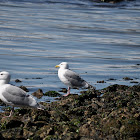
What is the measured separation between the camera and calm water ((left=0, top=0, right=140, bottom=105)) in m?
18.3

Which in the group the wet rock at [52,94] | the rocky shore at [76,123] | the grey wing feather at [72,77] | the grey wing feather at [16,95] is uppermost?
the grey wing feather at [16,95]

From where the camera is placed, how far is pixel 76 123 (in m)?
9.88

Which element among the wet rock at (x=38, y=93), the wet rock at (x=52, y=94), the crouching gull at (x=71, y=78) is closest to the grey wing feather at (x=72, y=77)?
the crouching gull at (x=71, y=78)

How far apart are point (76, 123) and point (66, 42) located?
57.1ft

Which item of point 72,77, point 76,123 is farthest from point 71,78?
point 76,123

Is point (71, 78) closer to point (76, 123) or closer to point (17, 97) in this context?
point (17, 97)

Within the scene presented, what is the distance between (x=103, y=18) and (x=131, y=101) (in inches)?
1198

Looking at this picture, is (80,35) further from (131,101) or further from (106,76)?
A: (131,101)

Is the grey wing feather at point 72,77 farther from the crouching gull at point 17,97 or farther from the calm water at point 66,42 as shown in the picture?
the crouching gull at point 17,97

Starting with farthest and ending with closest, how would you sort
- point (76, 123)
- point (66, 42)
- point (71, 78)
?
point (66, 42) < point (71, 78) < point (76, 123)

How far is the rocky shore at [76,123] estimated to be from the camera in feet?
28.8

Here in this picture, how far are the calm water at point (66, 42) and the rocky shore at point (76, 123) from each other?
9.88ft

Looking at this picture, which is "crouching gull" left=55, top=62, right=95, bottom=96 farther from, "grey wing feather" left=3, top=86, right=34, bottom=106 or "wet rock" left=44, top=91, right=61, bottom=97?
"grey wing feather" left=3, top=86, right=34, bottom=106

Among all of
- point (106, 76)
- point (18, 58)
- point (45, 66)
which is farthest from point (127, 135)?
point (18, 58)
